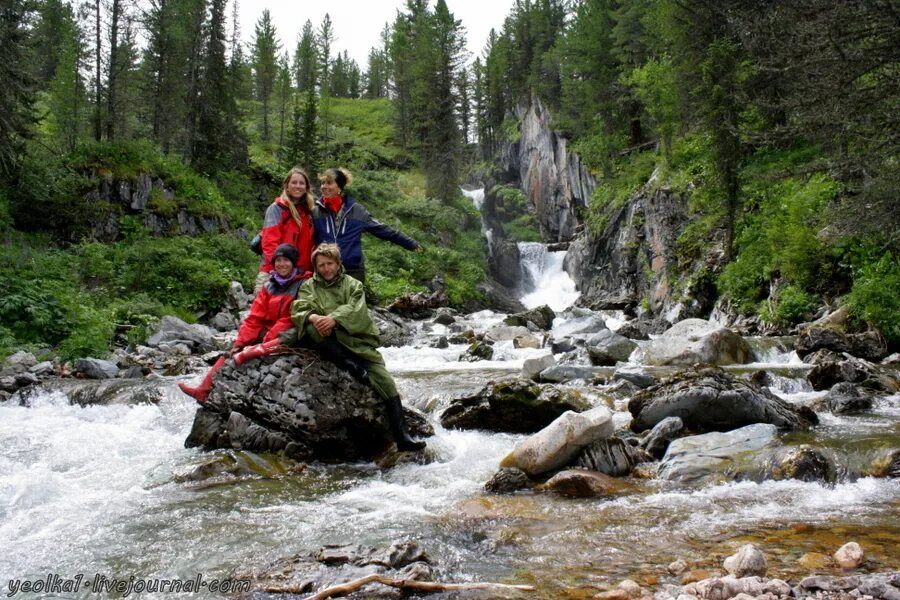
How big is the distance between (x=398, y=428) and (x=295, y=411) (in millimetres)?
1161

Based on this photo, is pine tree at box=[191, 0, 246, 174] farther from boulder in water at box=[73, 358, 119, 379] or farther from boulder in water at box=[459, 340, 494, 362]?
boulder in water at box=[459, 340, 494, 362]

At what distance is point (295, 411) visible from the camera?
21.5 feet

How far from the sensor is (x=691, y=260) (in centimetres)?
2233

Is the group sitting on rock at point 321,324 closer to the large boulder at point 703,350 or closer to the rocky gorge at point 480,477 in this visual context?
the rocky gorge at point 480,477

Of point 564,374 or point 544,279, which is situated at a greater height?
point 544,279

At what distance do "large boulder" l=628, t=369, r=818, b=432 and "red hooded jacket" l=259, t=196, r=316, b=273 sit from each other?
4.71m

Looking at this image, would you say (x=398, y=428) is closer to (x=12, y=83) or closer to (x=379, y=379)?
(x=379, y=379)

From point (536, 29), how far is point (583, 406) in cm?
5276

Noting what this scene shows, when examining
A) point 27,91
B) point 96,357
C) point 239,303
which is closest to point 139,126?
point 27,91

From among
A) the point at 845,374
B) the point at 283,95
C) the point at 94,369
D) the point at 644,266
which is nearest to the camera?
the point at 845,374

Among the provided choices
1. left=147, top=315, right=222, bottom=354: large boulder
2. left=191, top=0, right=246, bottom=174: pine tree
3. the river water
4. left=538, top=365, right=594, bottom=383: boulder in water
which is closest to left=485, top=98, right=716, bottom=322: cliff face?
left=538, top=365, right=594, bottom=383: boulder in water

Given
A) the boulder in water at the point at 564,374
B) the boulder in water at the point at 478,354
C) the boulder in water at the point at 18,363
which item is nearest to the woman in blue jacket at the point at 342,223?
the boulder in water at the point at 564,374

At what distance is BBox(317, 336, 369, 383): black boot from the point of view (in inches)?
263

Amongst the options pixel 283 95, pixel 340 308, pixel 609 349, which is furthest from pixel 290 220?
pixel 283 95
